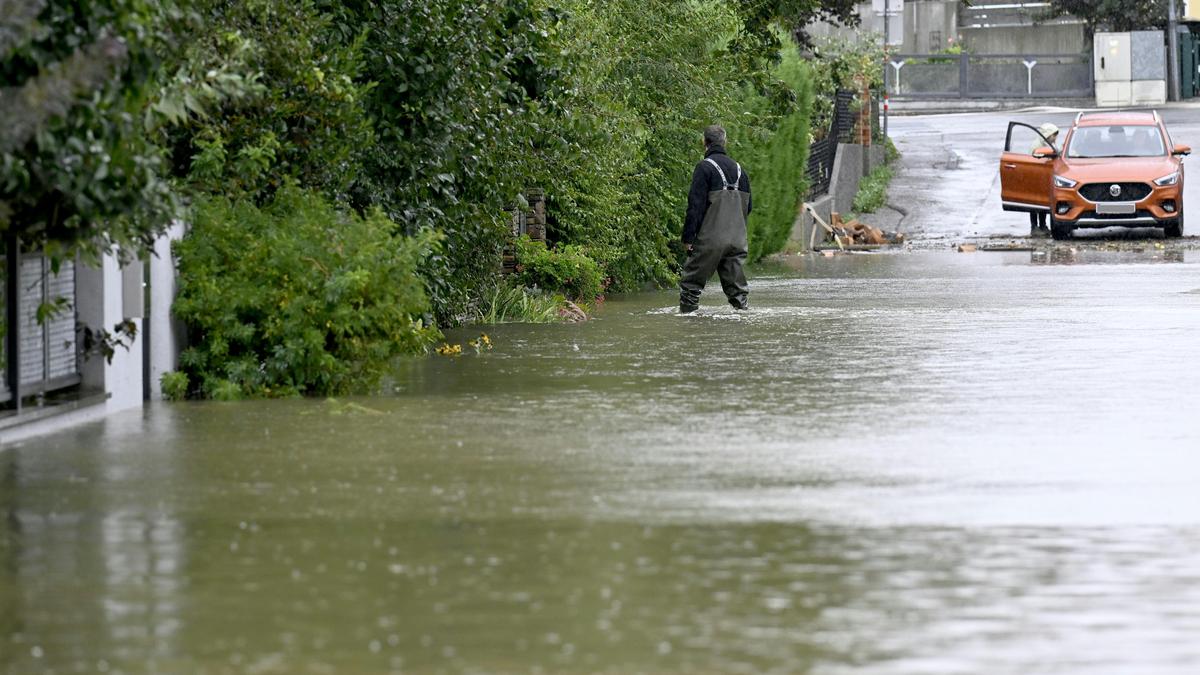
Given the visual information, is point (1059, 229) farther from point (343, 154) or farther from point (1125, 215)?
point (343, 154)

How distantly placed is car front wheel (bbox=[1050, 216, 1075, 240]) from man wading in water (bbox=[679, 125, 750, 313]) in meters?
13.3

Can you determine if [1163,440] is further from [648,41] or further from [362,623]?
[648,41]

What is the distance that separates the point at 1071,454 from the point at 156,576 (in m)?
4.62

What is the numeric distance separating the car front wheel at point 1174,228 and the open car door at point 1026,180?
174 cm

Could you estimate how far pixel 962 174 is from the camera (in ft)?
142

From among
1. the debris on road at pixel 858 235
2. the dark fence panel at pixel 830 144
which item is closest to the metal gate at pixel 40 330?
the dark fence panel at pixel 830 144

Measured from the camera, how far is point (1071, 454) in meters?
10.4

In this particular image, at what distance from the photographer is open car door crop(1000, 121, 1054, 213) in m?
33.7

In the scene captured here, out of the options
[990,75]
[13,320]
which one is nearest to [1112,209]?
[13,320]

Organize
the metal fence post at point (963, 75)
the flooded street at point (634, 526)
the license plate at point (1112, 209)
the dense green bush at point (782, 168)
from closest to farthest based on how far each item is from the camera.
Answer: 1. the flooded street at point (634, 526)
2. the dense green bush at point (782, 168)
3. the license plate at point (1112, 209)
4. the metal fence post at point (963, 75)

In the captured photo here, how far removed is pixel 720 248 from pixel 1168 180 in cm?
1390

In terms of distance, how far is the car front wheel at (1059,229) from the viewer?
3300cm

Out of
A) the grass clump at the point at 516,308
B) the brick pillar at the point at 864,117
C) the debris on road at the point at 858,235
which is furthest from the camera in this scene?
the brick pillar at the point at 864,117

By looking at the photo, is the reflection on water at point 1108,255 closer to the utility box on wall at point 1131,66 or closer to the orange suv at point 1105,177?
the orange suv at point 1105,177
